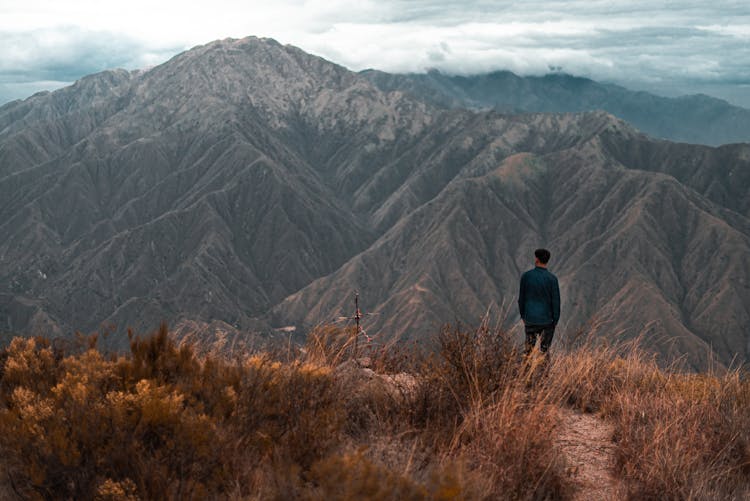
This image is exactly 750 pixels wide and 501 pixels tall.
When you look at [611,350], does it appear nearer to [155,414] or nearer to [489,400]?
[489,400]

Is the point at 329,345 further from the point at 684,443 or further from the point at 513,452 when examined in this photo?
the point at 684,443

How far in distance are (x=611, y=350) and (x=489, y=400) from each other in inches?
156

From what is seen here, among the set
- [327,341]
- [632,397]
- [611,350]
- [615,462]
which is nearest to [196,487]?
[615,462]

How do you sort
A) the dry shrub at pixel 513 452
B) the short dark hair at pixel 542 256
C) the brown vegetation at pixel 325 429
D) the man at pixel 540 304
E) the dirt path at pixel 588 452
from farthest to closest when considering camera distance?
the short dark hair at pixel 542 256 → the man at pixel 540 304 → the dirt path at pixel 588 452 → the dry shrub at pixel 513 452 → the brown vegetation at pixel 325 429

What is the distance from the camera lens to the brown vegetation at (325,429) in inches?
188

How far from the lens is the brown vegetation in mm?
4781

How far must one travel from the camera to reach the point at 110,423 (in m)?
5.02

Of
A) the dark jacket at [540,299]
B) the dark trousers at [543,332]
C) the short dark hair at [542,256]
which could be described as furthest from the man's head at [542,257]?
the dark trousers at [543,332]

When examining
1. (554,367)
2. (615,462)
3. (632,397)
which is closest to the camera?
(615,462)

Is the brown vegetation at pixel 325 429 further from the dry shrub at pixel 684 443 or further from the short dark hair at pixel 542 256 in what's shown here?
the short dark hair at pixel 542 256

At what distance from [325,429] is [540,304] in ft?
19.2

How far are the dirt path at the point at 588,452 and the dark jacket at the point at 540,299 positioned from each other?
2.08m

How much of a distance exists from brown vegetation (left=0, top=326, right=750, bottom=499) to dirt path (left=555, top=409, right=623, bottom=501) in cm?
15

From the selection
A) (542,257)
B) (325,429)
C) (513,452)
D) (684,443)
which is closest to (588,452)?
(684,443)
